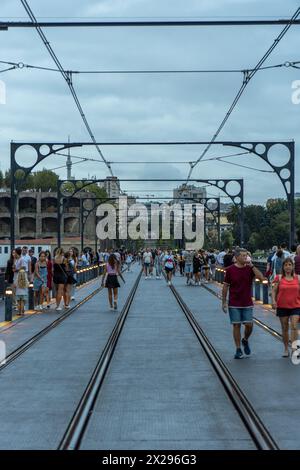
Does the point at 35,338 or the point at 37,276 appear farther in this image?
the point at 37,276

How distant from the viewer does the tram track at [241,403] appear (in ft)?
26.0

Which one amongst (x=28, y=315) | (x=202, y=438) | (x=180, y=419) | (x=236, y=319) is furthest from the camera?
(x=28, y=315)

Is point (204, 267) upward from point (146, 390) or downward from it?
upward

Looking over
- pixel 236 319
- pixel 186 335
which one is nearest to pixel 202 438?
pixel 236 319

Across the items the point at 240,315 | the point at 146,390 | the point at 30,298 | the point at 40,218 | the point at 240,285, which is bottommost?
the point at 146,390

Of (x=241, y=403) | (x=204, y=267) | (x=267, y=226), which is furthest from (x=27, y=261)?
(x=267, y=226)

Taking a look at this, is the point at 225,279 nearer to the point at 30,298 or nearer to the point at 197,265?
the point at 30,298

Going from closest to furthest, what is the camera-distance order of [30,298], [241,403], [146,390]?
[241,403] → [146,390] → [30,298]

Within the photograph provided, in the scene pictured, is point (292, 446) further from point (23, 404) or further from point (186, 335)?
point (186, 335)

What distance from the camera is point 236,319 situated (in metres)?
13.3

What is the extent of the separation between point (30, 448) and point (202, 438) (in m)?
1.55

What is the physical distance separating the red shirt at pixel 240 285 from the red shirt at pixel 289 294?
1.72 feet

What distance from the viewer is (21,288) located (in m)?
22.1

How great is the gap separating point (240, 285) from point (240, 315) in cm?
45
